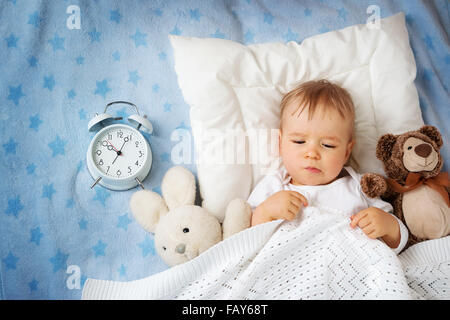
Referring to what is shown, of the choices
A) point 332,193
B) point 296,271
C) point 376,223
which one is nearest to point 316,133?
point 332,193

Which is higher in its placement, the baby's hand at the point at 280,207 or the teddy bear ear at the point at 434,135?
the teddy bear ear at the point at 434,135

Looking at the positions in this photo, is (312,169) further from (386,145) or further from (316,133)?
(386,145)

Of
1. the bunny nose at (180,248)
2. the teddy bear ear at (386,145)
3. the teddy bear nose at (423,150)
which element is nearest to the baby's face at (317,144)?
the teddy bear ear at (386,145)

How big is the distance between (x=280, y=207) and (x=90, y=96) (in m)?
0.73

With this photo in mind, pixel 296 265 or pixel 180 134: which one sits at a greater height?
pixel 180 134

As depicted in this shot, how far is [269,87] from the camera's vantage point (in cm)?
136

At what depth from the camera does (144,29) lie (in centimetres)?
144

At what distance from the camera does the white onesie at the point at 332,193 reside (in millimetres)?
1254

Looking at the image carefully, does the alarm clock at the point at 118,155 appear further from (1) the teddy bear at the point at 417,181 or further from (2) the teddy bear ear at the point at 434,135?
(2) the teddy bear ear at the point at 434,135

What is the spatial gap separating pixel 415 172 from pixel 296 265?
1.51 ft

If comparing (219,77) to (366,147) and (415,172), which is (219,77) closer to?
(366,147)

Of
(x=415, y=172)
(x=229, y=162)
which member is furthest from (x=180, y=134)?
(x=415, y=172)

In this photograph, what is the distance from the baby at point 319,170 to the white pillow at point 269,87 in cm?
7

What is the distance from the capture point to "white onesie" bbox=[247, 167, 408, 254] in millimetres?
1254
